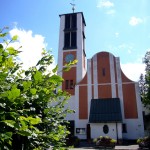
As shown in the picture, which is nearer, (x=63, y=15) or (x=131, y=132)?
(x=131, y=132)

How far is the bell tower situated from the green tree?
33.4 metres

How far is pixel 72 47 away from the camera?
38906 mm

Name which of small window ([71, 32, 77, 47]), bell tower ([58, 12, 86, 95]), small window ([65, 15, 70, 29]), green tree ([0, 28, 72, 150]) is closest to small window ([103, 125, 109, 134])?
bell tower ([58, 12, 86, 95])

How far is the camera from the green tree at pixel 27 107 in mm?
1706

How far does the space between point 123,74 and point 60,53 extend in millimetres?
11835

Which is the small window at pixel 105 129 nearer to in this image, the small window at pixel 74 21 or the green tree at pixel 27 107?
the small window at pixel 74 21

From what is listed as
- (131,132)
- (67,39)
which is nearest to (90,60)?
(67,39)

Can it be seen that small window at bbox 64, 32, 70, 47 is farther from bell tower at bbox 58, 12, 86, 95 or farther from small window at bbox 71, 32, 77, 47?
small window at bbox 71, 32, 77, 47

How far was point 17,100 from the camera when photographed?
1740 mm

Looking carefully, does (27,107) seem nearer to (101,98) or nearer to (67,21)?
(101,98)

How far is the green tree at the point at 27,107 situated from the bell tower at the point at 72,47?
Answer: 33401mm

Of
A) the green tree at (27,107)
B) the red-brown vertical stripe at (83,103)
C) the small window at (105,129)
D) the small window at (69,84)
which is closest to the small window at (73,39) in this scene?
the small window at (69,84)

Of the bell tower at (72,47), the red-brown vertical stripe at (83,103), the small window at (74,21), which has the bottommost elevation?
the red-brown vertical stripe at (83,103)

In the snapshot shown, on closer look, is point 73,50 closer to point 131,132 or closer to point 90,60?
point 90,60
